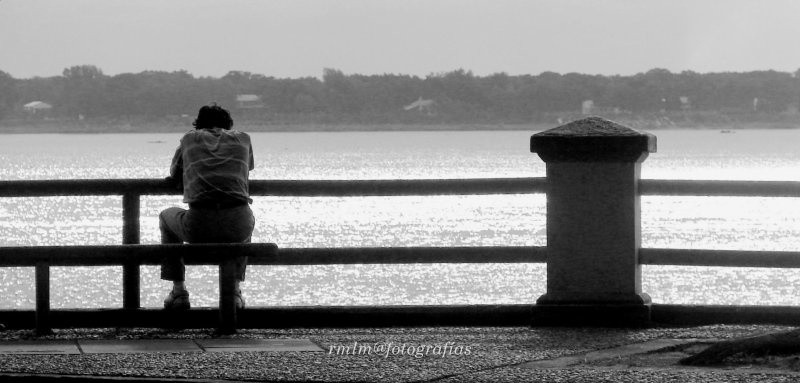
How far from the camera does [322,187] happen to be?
27.6 feet

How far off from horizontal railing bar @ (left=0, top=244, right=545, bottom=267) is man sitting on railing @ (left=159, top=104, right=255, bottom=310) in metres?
0.24

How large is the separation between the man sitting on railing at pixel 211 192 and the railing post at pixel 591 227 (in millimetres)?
1640

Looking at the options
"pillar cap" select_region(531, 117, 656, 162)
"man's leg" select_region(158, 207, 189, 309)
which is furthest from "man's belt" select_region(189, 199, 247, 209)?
"pillar cap" select_region(531, 117, 656, 162)

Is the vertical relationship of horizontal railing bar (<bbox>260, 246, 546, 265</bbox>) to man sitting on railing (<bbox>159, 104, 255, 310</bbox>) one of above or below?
below

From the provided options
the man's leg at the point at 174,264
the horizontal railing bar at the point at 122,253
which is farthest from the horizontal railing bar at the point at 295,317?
the horizontal railing bar at the point at 122,253

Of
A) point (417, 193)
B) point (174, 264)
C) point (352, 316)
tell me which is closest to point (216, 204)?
point (174, 264)

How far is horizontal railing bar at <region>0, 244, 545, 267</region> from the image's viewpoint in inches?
308

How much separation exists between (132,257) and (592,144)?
2563mm

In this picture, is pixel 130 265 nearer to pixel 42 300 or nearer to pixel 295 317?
pixel 42 300

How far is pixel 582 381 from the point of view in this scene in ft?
19.9

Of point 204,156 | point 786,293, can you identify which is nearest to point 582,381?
point 204,156

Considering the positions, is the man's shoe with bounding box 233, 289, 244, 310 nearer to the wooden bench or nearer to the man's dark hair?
the wooden bench

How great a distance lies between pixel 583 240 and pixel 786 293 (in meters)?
37.4

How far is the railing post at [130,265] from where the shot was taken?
27.4 ft
